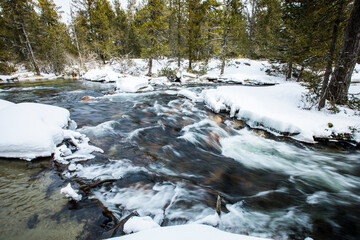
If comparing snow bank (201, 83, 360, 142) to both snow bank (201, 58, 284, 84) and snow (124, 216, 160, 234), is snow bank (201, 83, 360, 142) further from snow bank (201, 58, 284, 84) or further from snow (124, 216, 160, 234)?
snow bank (201, 58, 284, 84)

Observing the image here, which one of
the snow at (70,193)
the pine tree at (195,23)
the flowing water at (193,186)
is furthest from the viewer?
the pine tree at (195,23)

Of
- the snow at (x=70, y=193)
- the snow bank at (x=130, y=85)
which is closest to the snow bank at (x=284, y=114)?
the snow at (x=70, y=193)

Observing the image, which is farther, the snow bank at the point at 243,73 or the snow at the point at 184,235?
the snow bank at the point at 243,73

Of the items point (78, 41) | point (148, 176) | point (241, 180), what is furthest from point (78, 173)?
point (78, 41)

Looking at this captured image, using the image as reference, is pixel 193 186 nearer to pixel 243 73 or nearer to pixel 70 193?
pixel 70 193

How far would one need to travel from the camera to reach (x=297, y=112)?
16.8 feet

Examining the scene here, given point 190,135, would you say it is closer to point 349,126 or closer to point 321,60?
point 349,126

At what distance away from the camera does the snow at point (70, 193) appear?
2.04 m

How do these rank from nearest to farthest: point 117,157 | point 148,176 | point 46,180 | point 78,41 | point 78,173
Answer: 1. point 46,180
2. point 78,173
3. point 148,176
4. point 117,157
5. point 78,41

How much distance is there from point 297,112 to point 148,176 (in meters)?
5.19

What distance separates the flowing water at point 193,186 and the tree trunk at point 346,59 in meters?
2.31

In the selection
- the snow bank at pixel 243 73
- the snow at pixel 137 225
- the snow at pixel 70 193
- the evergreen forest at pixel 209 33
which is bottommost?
the snow at pixel 70 193

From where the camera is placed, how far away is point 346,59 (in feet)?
15.7

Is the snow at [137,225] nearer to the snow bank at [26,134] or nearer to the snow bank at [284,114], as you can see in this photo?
the snow bank at [26,134]
